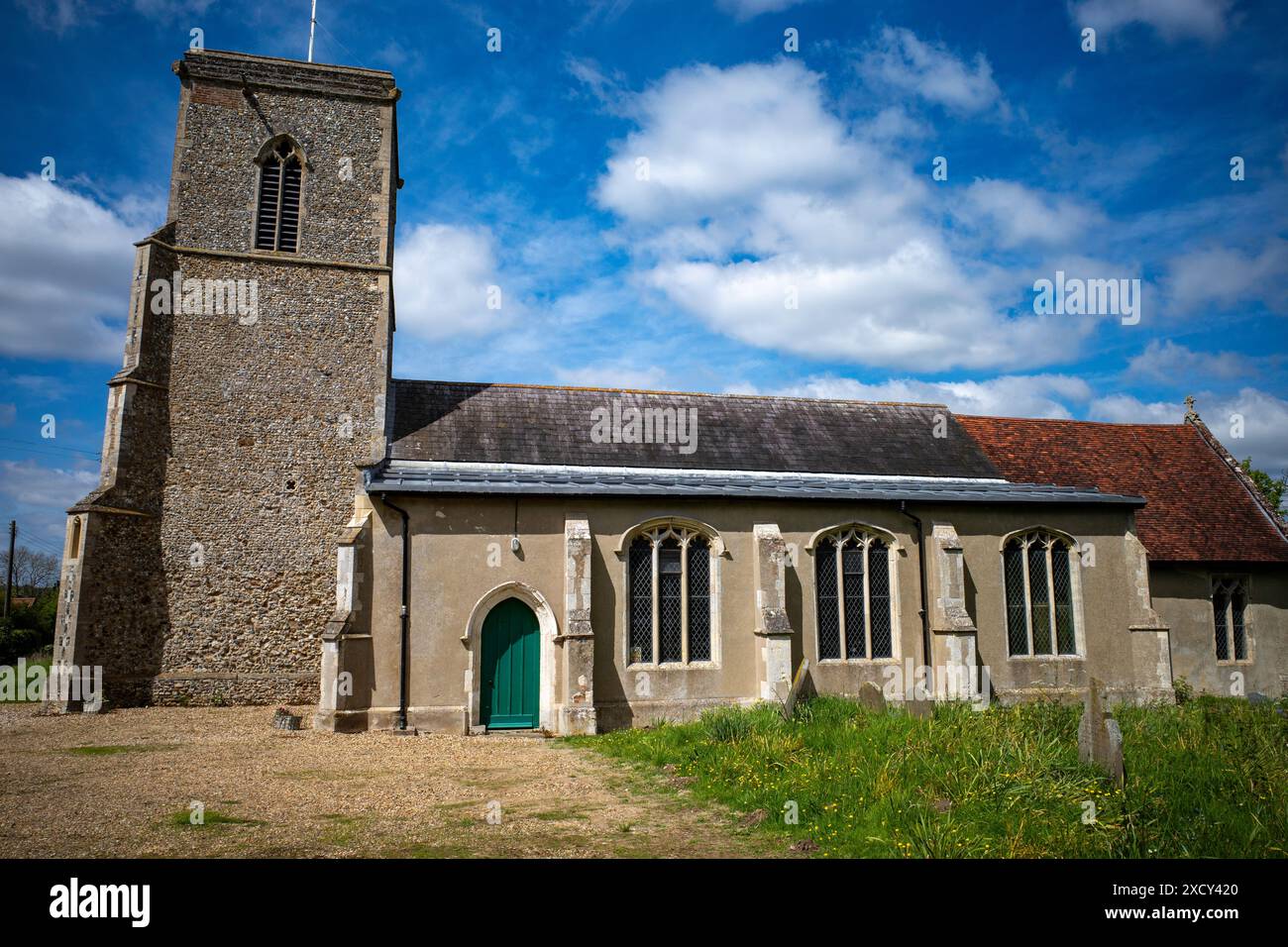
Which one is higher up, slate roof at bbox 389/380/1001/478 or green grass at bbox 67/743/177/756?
slate roof at bbox 389/380/1001/478

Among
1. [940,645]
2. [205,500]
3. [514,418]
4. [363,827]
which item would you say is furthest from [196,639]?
[940,645]

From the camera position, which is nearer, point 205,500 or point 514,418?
point 205,500

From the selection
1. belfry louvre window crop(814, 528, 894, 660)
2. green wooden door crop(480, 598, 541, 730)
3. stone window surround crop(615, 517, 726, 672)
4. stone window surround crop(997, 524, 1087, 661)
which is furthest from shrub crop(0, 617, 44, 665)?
stone window surround crop(997, 524, 1087, 661)

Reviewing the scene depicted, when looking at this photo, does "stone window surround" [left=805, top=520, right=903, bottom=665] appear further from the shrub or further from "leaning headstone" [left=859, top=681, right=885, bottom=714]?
the shrub

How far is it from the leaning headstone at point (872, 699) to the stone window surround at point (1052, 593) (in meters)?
5.62

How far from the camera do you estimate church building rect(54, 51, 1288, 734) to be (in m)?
13.9

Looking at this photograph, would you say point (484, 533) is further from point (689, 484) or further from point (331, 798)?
point (331, 798)

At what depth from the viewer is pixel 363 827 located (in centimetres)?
750

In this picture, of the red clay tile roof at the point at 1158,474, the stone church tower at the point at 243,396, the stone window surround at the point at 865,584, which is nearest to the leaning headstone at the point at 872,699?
the stone window surround at the point at 865,584

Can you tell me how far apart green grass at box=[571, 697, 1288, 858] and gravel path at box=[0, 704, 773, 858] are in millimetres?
789
